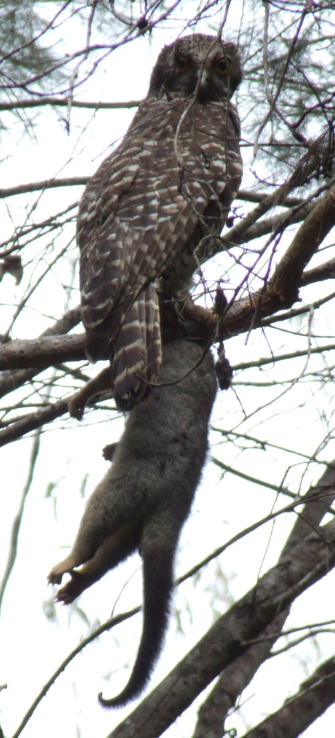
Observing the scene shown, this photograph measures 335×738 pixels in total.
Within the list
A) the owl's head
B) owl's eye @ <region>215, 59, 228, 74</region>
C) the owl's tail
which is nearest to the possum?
the owl's tail

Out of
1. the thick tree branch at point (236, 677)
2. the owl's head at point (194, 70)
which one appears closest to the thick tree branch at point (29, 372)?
the owl's head at point (194, 70)

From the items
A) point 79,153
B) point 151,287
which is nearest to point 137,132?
point 79,153

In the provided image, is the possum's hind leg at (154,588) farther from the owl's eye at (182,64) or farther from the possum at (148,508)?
the owl's eye at (182,64)

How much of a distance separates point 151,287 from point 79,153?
3.37 feet

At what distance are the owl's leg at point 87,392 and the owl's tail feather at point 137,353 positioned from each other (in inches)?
16.2

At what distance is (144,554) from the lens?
9.39 ft

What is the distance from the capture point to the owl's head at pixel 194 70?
4.39m

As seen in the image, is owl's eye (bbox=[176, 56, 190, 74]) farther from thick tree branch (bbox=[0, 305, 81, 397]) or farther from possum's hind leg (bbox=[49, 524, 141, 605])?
possum's hind leg (bbox=[49, 524, 141, 605])

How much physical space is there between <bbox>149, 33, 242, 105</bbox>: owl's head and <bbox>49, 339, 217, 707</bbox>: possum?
203cm

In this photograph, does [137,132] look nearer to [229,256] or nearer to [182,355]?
[182,355]

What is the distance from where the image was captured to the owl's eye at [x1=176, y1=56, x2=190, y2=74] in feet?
15.1

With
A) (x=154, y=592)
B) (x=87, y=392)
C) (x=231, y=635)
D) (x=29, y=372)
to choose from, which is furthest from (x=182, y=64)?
(x=231, y=635)

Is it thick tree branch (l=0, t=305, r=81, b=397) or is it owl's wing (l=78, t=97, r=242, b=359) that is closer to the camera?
owl's wing (l=78, t=97, r=242, b=359)

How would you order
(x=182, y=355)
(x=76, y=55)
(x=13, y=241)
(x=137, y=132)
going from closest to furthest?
(x=76, y=55), (x=182, y=355), (x=13, y=241), (x=137, y=132)
